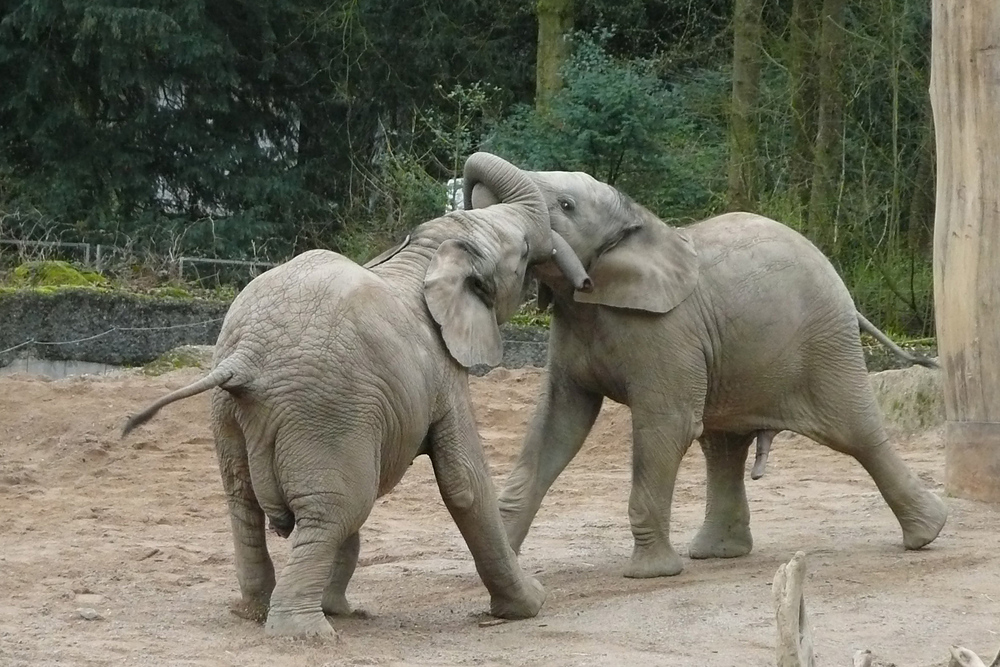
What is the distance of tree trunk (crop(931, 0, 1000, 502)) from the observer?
28.5 ft

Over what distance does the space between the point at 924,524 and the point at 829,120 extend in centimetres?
975

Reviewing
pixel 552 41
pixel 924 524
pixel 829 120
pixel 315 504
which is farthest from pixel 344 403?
pixel 552 41

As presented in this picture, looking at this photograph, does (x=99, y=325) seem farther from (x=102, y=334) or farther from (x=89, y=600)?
(x=89, y=600)

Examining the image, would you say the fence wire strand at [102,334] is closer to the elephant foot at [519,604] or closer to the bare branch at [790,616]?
the elephant foot at [519,604]

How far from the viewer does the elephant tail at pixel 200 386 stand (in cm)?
512

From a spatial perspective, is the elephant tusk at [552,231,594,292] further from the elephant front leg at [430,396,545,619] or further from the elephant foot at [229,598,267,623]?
the elephant foot at [229,598,267,623]

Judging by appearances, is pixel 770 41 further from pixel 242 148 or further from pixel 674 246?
pixel 674 246

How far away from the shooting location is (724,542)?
7.80 metres

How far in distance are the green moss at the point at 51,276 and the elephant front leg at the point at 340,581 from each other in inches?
368

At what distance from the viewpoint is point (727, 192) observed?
1727 centimetres

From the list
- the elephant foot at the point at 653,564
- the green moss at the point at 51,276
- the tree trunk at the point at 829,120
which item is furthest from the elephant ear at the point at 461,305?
the tree trunk at the point at 829,120

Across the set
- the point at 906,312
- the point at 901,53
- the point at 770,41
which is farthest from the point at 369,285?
the point at 770,41

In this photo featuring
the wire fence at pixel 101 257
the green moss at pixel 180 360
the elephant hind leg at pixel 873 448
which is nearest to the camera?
the elephant hind leg at pixel 873 448

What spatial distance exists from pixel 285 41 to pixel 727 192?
28.0 feet
